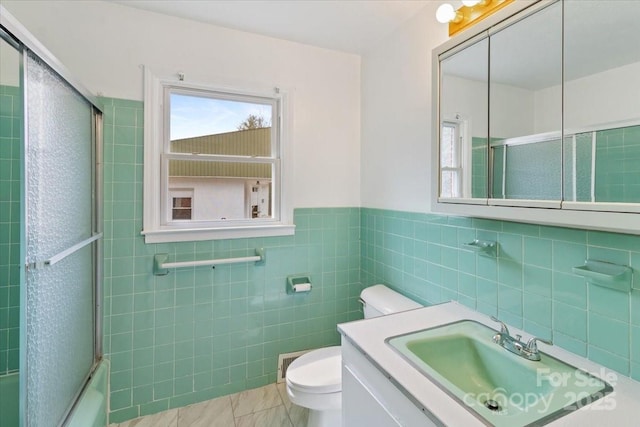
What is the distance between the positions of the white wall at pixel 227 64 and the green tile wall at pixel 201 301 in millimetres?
182

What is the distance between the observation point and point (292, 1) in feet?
5.45

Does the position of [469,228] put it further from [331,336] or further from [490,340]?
[331,336]

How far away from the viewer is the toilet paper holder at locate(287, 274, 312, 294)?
2.07 meters

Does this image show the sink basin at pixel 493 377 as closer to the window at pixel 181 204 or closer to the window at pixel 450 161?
the window at pixel 450 161

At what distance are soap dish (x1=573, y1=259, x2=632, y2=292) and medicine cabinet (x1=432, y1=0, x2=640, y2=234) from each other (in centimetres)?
21

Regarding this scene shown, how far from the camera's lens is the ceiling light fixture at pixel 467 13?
115 cm

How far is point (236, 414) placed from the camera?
5.98 ft

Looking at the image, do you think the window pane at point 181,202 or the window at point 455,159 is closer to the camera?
the window at point 455,159

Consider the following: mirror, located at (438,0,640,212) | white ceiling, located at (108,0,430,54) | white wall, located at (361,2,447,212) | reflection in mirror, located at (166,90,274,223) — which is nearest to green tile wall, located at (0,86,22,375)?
reflection in mirror, located at (166,90,274,223)

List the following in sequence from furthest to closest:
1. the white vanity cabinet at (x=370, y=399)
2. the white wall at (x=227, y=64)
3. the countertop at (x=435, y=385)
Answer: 1. the white wall at (x=227, y=64)
2. the white vanity cabinet at (x=370, y=399)
3. the countertop at (x=435, y=385)

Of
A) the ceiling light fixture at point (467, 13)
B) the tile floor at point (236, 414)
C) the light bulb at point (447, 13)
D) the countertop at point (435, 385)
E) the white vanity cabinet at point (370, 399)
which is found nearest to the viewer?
the countertop at point (435, 385)

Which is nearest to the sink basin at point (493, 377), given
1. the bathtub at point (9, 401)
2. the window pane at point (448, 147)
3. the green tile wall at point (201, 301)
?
the window pane at point (448, 147)

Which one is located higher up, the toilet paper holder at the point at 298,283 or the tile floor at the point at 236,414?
the toilet paper holder at the point at 298,283

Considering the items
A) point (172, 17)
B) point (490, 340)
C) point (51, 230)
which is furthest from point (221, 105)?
point (490, 340)
